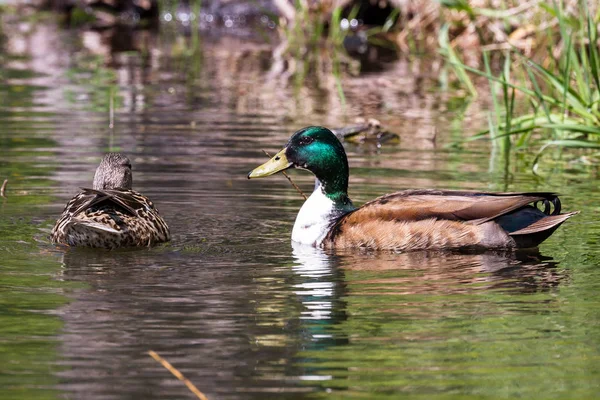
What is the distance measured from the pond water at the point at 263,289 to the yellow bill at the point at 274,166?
0.39 m

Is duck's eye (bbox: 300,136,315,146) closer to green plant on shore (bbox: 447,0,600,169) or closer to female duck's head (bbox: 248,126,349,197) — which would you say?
female duck's head (bbox: 248,126,349,197)

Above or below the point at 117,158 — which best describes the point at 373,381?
below

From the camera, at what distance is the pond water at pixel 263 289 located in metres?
5.18

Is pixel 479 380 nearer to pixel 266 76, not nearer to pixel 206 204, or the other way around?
pixel 206 204

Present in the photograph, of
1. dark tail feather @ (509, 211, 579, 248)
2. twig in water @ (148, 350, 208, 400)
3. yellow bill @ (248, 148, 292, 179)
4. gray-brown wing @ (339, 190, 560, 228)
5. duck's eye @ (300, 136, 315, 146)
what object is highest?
duck's eye @ (300, 136, 315, 146)

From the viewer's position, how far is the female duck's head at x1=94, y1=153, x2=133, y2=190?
360 inches

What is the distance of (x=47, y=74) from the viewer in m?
18.9

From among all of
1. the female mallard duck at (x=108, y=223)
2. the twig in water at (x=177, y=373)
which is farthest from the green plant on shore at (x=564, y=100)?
the twig in water at (x=177, y=373)

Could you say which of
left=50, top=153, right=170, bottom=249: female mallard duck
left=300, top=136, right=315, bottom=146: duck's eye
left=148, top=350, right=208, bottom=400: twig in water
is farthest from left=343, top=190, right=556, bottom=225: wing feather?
left=148, top=350, right=208, bottom=400: twig in water

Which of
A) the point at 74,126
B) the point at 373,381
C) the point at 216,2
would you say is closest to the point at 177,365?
the point at 373,381

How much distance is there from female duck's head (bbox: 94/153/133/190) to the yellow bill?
1.11 metres

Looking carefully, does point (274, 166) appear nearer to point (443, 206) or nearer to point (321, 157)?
point (321, 157)

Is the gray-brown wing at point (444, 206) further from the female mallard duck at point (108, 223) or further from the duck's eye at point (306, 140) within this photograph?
the female mallard duck at point (108, 223)

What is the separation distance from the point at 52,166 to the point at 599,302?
231 inches
